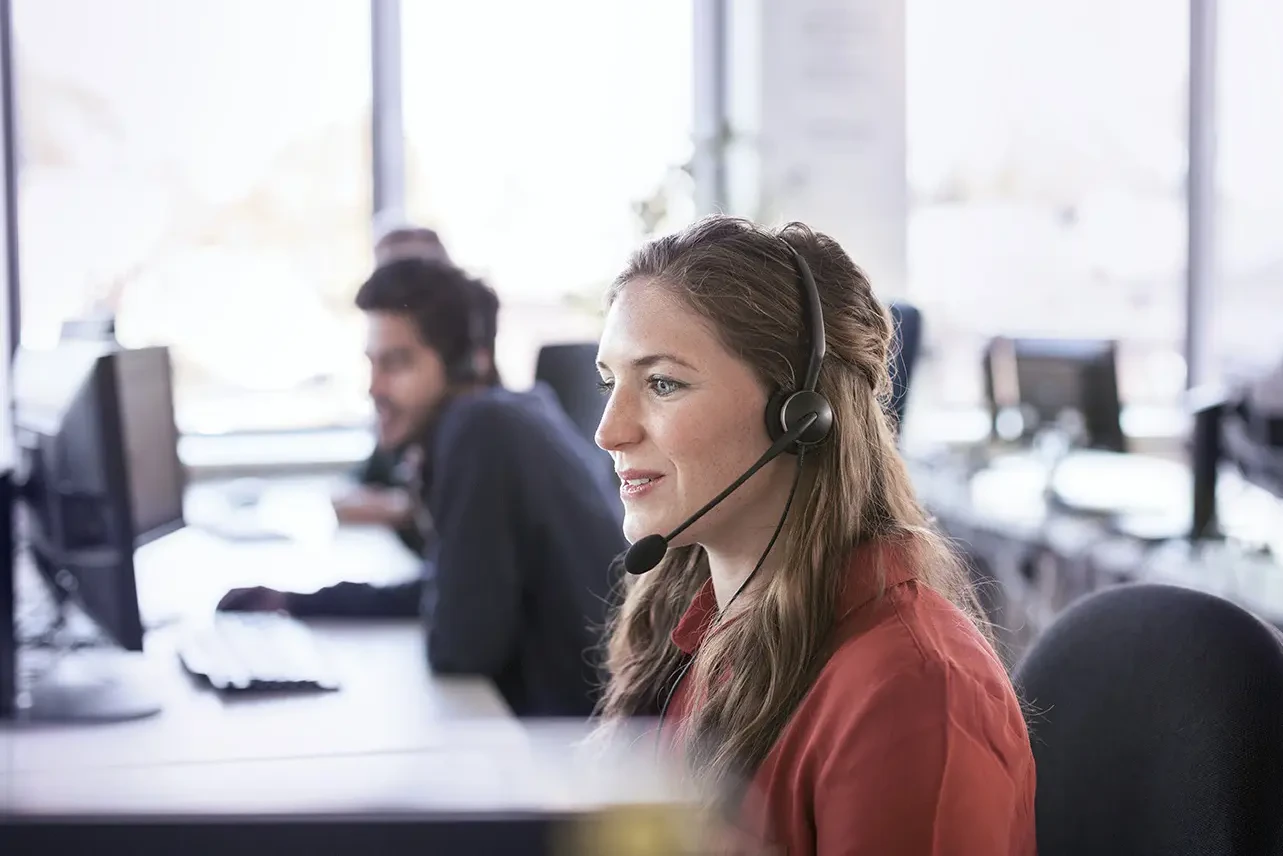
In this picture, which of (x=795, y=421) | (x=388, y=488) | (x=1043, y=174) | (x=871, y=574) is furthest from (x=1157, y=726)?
(x=1043, y=174)

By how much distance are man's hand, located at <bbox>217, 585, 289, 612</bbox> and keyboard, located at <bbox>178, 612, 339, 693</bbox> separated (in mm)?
24

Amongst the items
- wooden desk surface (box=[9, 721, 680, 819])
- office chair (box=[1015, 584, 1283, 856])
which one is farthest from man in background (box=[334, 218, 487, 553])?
wooden desk surface (box=[9, 721, 680, 819])

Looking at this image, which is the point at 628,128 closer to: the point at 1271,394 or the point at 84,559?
the point at 1271,394

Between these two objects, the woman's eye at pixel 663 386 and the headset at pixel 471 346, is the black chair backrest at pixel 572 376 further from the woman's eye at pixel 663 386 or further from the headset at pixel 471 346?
the woman's eye at pixel 663 386

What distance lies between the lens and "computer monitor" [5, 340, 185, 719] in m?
1.53

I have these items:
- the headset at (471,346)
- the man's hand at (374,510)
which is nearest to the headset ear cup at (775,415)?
the headset at (471,346)

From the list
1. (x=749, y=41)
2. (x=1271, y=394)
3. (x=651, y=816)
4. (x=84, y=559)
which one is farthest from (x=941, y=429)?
(x=651, y=816)

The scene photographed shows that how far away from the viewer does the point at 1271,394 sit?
2717 millimetres

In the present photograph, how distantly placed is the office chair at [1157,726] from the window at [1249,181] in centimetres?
423

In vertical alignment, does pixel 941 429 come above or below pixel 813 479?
below

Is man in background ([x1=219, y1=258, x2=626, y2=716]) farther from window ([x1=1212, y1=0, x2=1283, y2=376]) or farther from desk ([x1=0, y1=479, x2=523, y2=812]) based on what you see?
window ([x1=1212, y1=0, x2=1283, y2=376])

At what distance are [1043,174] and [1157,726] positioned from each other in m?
4.62

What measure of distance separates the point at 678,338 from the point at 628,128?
4.07 metres

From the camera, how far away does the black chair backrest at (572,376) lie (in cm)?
281
